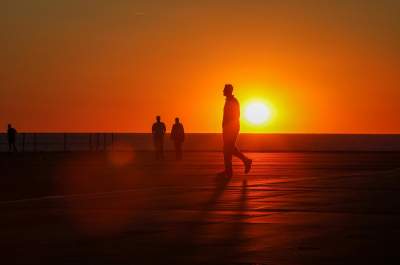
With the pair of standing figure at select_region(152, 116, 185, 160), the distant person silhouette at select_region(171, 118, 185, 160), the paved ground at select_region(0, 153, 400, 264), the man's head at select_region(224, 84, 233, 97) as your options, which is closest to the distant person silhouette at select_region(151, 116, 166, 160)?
the pair of standing figure at select_region(152, 116, 185, 160)

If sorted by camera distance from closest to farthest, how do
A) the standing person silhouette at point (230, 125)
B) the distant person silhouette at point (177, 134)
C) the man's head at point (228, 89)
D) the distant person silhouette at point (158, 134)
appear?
1. the standing person silhouette at point (230, 125)
2. the man's head at point (228, 89)
3. the distant person silhouette at point (158, 134)
4. the distant person silhouette at point (177, 134)

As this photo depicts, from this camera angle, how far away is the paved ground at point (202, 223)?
9461 mm

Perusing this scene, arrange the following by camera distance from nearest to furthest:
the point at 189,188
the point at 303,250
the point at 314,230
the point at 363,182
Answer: the point at 303,250 → the point at 314,230 → the point at 189,188 → the point at 363,182

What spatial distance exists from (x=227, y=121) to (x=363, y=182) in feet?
15.1

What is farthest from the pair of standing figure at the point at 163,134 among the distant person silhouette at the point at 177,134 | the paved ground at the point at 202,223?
the paved ground at the point at 202,223

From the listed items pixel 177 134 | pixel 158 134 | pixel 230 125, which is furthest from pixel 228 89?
pixel 158 134

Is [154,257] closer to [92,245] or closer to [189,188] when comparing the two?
[92,245]

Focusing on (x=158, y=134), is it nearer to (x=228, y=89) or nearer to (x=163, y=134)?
(x=163, y=134)

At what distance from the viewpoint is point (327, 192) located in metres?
18.1

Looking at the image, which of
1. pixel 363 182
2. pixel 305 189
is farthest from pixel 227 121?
pixel 305 189

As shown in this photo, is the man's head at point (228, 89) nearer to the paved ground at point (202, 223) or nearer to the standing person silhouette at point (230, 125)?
the standing person silhouette at point (230, 125)

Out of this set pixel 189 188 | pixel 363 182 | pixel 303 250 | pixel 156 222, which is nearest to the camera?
pixel 303 250

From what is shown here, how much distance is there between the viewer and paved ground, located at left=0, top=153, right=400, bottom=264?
946cm

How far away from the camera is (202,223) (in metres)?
12.4
